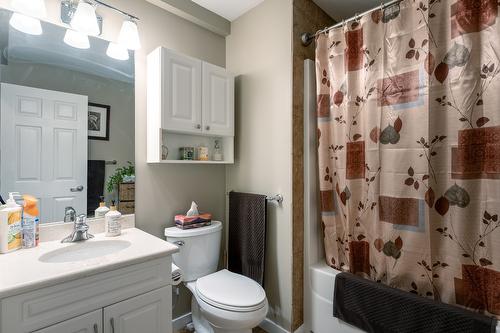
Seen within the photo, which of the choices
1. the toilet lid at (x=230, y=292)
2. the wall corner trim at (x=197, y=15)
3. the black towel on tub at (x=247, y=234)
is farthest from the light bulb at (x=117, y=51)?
the toilet lid at (x=230, y=292)

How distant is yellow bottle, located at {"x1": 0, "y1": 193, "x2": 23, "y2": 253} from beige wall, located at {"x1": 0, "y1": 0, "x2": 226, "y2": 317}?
61cm

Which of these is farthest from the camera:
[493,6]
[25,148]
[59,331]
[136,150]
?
[136,150]

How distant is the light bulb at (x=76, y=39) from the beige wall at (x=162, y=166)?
0.12 m

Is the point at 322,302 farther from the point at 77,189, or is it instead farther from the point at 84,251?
the point at 77,189

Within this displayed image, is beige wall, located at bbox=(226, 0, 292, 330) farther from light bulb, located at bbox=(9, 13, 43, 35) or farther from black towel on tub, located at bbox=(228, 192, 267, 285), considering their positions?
light bulb, located at bbox=(9, 13, 43, 35)

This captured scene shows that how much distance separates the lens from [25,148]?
133cm

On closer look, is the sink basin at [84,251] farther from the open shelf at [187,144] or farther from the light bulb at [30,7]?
the light bulb at [30,7]

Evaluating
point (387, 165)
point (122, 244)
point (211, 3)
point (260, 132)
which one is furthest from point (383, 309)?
point (211, 3)

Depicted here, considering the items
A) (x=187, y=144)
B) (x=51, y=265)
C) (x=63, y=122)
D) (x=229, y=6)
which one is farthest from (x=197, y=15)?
(x=51, y=265)

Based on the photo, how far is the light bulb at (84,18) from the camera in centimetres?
143

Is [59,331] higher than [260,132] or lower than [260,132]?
lower

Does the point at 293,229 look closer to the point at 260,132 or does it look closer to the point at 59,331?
the point at 260,132

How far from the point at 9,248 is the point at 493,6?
7.97 feet

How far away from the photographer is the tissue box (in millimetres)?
1775
